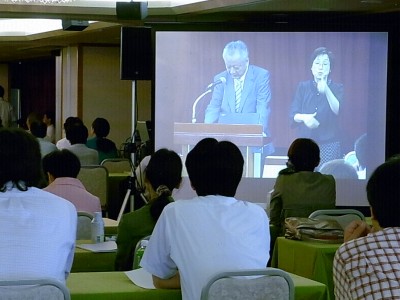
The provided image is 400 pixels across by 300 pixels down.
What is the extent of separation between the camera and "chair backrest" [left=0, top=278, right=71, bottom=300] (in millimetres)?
2701

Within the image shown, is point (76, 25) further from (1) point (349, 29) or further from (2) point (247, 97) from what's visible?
(1) point (349, 29)

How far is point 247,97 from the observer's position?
27.6ft

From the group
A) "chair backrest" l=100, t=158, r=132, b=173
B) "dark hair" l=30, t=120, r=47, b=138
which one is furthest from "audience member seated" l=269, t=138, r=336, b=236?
"dark hair" l=30, t=120, r=47, b=138

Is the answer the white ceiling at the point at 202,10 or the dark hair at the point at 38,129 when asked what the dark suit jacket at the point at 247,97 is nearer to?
the white ceiling at the point at 202,10

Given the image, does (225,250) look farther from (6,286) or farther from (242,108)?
(242,108)

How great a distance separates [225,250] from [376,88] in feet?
19.1

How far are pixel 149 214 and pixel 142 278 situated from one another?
73cm

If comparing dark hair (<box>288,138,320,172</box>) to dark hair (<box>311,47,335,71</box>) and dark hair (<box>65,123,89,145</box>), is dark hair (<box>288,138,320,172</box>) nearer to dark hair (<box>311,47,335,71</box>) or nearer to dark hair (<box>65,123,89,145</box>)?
dark hair (<box>311,47,335,71</box>)

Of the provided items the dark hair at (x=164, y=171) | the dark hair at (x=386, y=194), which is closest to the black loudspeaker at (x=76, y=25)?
the dark hair at (x=164, y=171)

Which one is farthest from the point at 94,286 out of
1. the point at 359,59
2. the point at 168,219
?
the point at 359,59

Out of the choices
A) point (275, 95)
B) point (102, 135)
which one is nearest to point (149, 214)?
point (275, 95)

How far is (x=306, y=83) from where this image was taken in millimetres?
8539

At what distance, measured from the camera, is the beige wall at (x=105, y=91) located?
602 inches

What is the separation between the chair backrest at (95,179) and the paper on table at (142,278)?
185 inches
